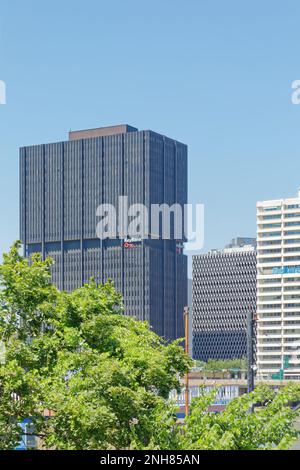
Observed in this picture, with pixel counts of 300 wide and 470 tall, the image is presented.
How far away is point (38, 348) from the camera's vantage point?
139ft

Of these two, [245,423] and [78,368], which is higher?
[78,368]

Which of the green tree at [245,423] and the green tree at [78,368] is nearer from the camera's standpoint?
the green tree at [245,423]

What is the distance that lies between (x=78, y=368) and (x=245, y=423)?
1074 centimetres

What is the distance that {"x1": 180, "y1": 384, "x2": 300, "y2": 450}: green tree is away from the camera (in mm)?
31000

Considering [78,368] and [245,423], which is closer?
[245,423]

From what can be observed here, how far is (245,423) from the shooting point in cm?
3147

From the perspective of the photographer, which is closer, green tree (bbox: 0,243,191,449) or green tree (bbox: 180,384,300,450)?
green tree (bbox: 180,384,300,450)

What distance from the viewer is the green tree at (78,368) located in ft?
123

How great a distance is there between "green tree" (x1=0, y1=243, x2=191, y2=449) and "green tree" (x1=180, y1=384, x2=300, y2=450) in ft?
3.60

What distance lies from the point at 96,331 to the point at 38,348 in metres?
2.59

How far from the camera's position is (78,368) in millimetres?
40844

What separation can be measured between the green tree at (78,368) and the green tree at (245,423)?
1.10 meters
